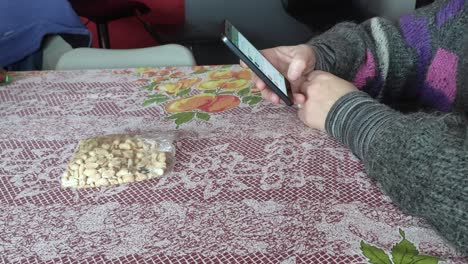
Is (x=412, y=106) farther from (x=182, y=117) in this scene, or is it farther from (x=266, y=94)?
(x=182, y=117)

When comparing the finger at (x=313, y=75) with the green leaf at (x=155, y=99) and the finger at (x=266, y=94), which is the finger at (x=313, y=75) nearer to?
the finger at (x=266, y=94)

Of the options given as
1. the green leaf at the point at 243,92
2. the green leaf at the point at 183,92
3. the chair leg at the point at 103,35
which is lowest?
the chair leg at the point at 103,35

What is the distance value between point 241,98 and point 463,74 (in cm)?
33

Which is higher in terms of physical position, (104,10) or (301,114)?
(301,114)

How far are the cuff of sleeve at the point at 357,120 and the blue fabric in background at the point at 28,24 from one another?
94 centimetres

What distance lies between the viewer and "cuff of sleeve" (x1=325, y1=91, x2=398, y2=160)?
0.56 m

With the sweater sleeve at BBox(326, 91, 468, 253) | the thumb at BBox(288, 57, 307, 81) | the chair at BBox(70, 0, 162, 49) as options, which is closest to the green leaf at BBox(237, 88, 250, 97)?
the thumb at BBox(288, 57, 307, 81)

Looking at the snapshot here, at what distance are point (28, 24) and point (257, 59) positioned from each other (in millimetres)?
862

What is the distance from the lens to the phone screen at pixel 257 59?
25.1 inches

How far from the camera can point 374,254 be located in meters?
0.44

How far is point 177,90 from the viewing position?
33.4 inches

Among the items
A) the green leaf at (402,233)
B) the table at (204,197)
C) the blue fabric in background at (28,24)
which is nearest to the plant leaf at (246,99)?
the table at (204,197)

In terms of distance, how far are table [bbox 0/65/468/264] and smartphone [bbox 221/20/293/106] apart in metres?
0.05

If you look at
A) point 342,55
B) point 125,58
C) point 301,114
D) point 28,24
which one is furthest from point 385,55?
point 28,24
